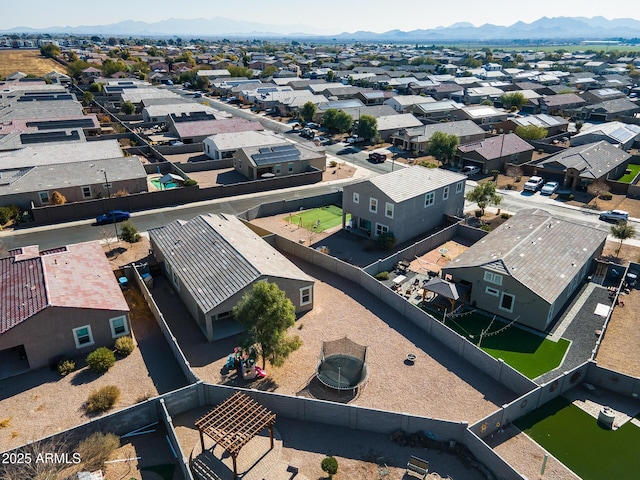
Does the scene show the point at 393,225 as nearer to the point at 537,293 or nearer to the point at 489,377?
the point at 537,293

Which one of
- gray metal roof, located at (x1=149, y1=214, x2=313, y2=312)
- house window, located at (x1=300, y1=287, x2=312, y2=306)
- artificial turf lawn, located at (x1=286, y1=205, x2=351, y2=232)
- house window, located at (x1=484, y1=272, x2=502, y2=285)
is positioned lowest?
artificial turf lawn, located at (x1=286, y1=205, x2=351, y2=232)

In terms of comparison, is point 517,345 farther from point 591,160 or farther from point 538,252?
point 591,160

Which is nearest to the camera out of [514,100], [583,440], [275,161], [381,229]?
[583,440]

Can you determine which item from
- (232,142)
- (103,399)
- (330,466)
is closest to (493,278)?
(330,466)

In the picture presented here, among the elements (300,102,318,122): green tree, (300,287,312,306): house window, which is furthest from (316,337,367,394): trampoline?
(300,102,318,122): green tree

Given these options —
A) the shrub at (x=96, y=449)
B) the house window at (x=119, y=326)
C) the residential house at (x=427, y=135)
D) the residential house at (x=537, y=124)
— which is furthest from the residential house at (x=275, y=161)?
the shrub at (x=96, y=449)

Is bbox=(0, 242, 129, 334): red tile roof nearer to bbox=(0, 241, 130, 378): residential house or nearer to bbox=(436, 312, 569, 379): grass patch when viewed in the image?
bbox=(0, 241, 130, 378): residential house

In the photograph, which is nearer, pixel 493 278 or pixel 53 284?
pixel 53 284
